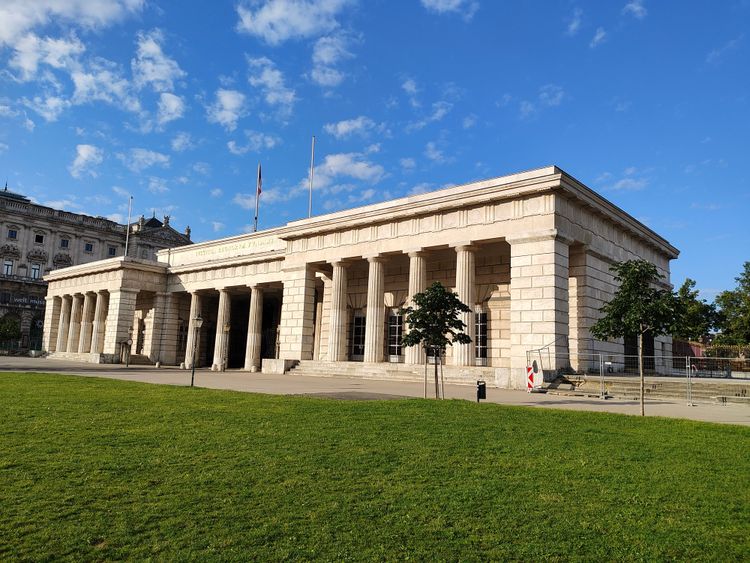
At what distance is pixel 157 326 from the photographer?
178 feet

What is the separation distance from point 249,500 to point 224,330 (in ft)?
Result: 138

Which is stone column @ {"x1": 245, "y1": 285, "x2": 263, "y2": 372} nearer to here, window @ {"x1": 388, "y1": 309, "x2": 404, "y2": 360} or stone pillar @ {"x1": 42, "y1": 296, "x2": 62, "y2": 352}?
window @ {"x1": 388, "y1": 309, "x2": 404, "y2": 360}

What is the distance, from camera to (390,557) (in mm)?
5953

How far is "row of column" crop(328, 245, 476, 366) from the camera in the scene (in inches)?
1229

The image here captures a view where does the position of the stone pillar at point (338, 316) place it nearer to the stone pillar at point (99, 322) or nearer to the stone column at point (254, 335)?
the stone column at point (254, 335)

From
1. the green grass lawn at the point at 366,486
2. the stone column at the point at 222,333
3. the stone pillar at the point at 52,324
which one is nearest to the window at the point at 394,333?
the stone column at the point at 222,333

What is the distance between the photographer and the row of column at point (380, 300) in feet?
102

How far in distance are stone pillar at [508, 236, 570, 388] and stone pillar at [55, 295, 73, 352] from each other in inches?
2134

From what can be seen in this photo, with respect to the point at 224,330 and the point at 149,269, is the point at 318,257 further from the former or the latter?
the point at 149,269

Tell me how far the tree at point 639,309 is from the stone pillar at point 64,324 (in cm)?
6247

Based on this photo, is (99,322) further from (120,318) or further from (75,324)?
→ (75,324)

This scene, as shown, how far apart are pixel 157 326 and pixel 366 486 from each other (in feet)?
166

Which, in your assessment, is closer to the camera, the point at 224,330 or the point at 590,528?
the point at 590,528

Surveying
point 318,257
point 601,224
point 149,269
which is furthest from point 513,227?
point 149,269
